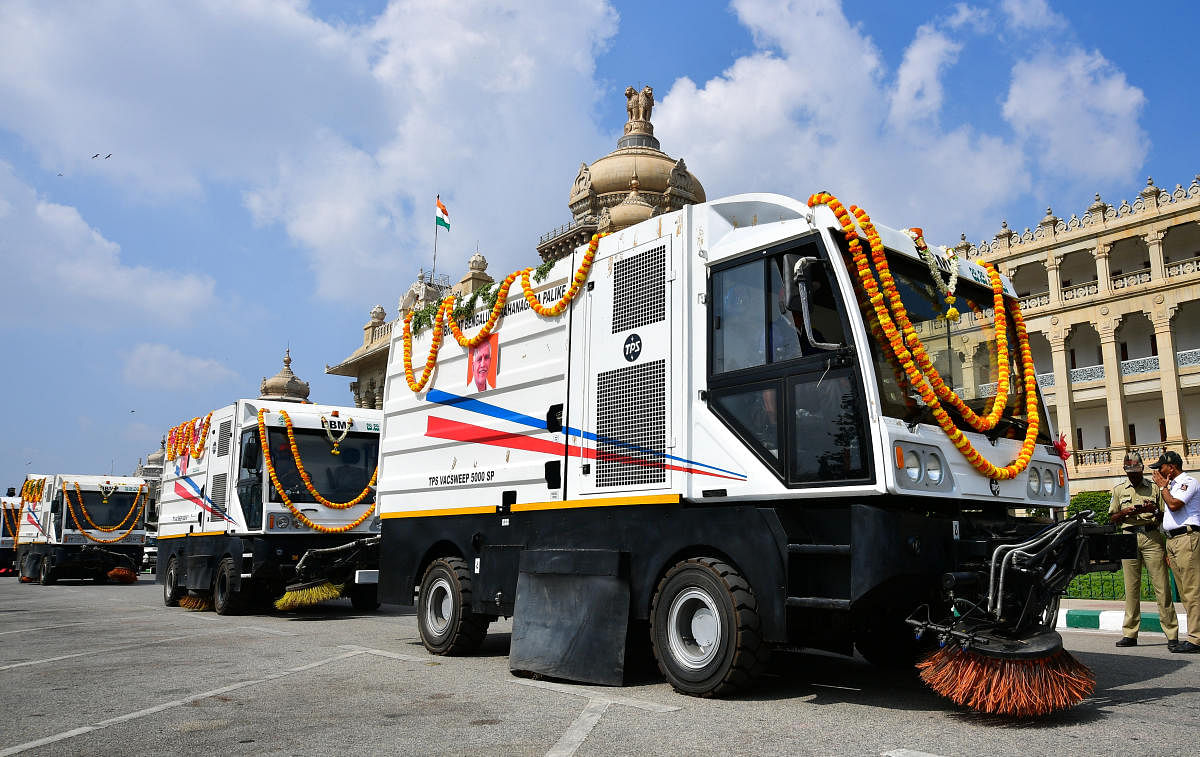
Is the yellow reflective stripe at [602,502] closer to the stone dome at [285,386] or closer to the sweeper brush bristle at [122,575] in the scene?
the sweeper brush bristle at [122,575]

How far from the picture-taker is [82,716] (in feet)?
18.9

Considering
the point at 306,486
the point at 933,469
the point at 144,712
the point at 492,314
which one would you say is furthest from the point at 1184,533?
the point at 306,486

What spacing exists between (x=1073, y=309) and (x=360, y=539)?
107 feet

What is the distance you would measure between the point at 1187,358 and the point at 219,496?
33.9 metres

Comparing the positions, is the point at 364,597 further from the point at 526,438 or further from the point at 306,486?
the point at 526,438

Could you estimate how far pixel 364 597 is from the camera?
15.0 metres

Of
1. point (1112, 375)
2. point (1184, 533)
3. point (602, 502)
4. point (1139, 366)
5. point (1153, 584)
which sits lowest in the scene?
point (1153, 584)

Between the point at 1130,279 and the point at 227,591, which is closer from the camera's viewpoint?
the point at 227,591

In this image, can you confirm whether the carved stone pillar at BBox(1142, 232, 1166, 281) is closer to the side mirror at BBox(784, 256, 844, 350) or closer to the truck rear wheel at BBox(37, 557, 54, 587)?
the side mirror at BBox(784, 256, 844, 350)

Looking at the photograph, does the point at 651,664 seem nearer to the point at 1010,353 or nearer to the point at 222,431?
the point at 1010,353

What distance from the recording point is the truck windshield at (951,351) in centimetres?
565

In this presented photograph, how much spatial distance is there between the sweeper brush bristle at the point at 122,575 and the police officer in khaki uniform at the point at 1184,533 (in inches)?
1012

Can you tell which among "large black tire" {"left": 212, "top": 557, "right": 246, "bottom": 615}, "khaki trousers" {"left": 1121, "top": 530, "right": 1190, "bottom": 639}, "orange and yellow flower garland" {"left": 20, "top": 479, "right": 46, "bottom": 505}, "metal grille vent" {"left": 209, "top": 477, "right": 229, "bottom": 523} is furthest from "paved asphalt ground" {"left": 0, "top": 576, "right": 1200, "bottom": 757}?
"orange and yellow flower garland" {"left": 20, "top": 479, "right": 46, "bottom": 505}

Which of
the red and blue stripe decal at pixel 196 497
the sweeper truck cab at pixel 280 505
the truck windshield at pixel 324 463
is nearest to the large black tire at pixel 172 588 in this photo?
the sweeper truck cab at pixel 280 505
